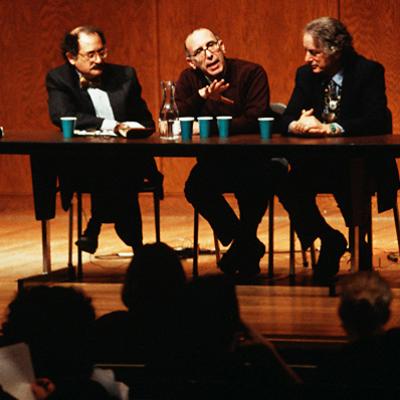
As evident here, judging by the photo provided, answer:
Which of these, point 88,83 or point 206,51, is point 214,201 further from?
point 88,83

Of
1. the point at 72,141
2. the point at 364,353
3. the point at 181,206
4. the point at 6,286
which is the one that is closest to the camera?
the point at 364,353

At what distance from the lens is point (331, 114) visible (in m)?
4.75

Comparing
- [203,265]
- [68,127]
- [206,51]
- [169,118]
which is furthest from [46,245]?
[206,51]

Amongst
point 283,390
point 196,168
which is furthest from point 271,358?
point 196,168

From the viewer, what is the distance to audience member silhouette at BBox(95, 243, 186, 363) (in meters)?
2.58

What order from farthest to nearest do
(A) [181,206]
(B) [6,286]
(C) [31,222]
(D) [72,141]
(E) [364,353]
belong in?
1. (A) [181,206]
2. (C) [31,222]
3. (B) [6,286]
4. (D) [72,141]
5. (E) [364,353]

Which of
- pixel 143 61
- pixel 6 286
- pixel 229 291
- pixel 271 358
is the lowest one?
pixel 6 286

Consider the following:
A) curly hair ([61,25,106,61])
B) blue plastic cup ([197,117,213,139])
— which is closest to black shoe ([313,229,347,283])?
blue plastic cup ([197,117,213,139])

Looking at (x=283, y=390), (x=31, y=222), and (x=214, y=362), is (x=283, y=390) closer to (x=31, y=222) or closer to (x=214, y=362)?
(x=214, y=362)

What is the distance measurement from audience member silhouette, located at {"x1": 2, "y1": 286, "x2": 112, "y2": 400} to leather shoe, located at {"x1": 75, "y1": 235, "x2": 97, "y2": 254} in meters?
2.66

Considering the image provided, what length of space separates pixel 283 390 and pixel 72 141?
2.26 metres

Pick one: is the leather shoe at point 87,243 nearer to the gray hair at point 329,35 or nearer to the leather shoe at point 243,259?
the leather shoe at point 243,259

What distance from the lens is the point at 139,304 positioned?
2.66 metres

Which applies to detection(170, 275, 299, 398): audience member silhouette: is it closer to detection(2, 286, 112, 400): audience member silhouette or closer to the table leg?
detection(2, 286, 112, 400): audience member silhouette
